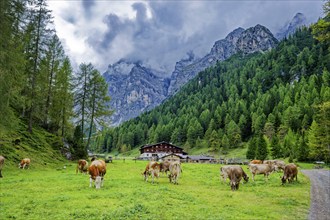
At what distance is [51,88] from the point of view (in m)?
49.5

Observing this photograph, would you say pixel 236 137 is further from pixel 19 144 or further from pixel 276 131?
pixel 19 144

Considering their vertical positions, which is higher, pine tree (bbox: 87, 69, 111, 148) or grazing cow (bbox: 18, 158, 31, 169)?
pine tree (bbox: 87, 69, 111, 148)

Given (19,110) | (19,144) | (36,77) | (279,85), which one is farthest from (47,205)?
(279,85)

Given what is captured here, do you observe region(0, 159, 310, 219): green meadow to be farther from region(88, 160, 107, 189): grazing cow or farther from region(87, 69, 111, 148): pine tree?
region(87, 69, 111, 148): pine tree

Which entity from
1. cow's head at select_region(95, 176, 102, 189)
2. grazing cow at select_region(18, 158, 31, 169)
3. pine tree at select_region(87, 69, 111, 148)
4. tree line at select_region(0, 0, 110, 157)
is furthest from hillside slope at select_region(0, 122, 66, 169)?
cow's head at select_region(95, 176, 102, 189)

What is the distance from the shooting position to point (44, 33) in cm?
4259

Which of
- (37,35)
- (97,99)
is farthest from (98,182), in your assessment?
(97,99)

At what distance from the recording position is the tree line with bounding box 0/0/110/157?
1605 inches

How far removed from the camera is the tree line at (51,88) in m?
40.8

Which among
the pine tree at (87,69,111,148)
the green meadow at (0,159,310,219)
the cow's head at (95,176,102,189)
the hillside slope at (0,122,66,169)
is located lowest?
the green meadow at (0,159,310,219)

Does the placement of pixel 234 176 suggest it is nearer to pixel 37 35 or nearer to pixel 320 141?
pixel 37 35

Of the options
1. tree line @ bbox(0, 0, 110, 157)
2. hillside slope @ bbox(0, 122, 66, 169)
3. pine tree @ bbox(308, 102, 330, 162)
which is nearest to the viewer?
hillside slope @ bbox(0, 122, 66, 169)

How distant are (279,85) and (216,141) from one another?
246ft

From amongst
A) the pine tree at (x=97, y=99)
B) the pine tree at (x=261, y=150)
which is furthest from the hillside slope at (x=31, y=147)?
the pine tree at (x=261, y=150)
